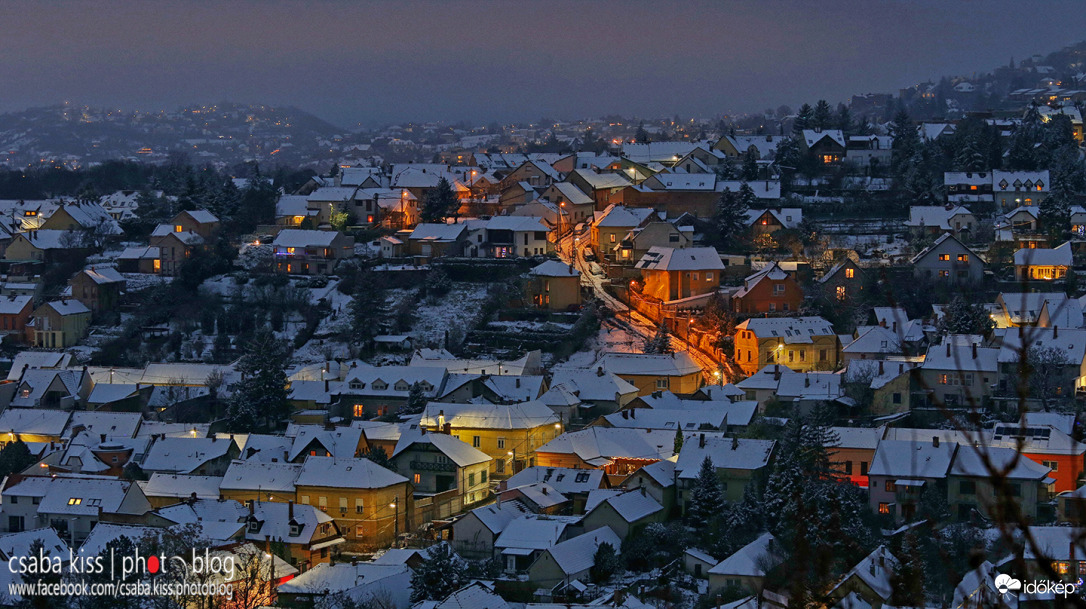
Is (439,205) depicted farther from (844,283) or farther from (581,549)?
(581,549)

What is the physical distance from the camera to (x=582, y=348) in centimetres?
3234

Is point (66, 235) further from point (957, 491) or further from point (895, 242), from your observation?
point (957, 491)

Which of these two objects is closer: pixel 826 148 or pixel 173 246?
pixel 173 246

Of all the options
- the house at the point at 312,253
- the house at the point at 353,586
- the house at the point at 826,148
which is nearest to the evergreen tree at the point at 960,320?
the house at the point at 826,148

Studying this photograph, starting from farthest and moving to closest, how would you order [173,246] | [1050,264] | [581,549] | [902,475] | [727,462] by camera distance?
1. [173,246]
2. [1050,264]
3. [727,462]
4. [902,475]
5. [581,549]

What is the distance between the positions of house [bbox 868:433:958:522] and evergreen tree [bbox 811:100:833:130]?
24304 millimetres

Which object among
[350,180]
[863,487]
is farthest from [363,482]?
[350,180]

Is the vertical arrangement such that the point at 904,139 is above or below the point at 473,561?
above

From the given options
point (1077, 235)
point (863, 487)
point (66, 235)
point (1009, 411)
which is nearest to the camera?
point (863, 487)

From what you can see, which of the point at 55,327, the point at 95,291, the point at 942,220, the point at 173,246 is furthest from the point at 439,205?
the point at 942,220

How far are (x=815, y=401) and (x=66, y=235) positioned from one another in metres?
23.5

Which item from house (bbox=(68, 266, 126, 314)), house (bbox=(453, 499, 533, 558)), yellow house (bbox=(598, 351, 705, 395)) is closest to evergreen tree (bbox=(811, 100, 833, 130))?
yellow house (bbox=(598, 351, 705, 395))

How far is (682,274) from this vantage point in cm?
3378

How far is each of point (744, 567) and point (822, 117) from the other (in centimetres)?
2951
